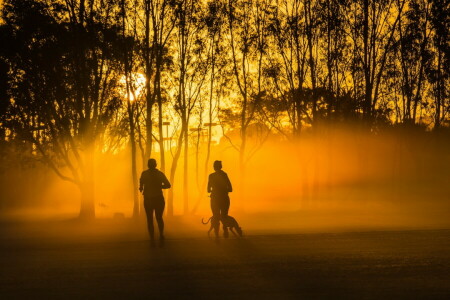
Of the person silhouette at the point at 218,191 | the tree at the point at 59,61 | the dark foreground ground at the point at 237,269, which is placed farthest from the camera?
the tree at the point at 59,61

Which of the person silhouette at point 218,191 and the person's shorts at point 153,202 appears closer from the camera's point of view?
the person's shorts at point 153,202

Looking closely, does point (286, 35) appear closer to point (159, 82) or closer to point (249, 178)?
point (159, 82)

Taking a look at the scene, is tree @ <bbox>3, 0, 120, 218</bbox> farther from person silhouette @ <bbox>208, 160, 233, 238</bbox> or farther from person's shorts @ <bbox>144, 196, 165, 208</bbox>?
person's shorts @ <bbox>144, 196, 165, 208</bbox>

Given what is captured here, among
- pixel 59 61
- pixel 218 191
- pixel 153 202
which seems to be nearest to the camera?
pixel 153 202

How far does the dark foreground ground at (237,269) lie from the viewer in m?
9.38

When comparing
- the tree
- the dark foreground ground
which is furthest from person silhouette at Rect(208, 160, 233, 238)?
the tree

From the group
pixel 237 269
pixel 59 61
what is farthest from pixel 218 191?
pixel 59 61

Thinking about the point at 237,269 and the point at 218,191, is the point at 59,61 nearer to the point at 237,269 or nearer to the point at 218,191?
the point at 218,191

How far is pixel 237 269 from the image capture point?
37.9 feet

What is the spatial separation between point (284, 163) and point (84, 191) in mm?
57741

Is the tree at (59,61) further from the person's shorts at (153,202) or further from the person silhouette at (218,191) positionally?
the person's shorts at (153,202)

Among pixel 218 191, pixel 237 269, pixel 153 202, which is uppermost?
pixel 218 191

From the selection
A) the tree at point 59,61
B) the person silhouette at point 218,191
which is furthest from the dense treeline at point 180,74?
the person silhouette at point 218,191

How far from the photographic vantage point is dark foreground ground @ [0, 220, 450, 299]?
9383mm
